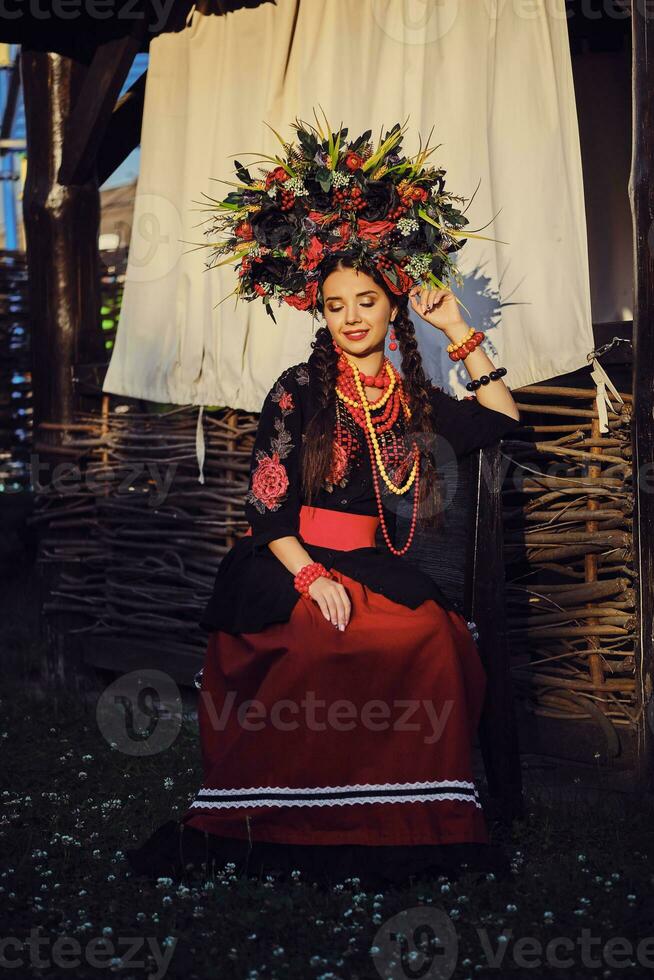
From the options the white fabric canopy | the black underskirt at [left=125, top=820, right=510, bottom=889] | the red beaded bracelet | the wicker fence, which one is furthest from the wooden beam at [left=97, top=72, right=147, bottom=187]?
the black underskirt at [left=125, top=820, right=510, bottom=889]

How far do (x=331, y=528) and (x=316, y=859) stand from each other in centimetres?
103

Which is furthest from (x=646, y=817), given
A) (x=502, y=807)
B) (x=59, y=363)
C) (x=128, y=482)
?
(x=59, y=363)

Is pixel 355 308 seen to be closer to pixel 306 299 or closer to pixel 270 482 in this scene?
pixel 306 299

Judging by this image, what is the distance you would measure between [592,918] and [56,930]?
146cm

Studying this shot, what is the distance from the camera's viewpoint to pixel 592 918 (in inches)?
124

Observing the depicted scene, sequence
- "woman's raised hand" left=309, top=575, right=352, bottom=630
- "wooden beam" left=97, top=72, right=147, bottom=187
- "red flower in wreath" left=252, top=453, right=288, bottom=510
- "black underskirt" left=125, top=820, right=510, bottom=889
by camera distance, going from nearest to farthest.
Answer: "black underskirt" left=125, top=820, right=510, bottom=889, "woman's raised hand" left=309, top=575, right=352, bottom=630, "red flower in wreath" left=252, top=453, right=288, bottom=510, "wooden beam" left=97, top=72, right=147, bottom=187

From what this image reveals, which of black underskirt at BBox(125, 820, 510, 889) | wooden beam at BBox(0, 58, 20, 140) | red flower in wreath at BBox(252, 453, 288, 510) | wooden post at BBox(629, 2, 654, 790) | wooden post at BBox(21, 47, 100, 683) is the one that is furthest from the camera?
wooden beam at BBox(0, 58, 20, 140)

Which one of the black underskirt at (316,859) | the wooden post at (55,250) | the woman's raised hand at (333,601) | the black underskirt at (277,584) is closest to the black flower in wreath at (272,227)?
the black underskirt at (277,584)

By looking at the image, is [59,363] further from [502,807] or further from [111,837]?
[502,807]

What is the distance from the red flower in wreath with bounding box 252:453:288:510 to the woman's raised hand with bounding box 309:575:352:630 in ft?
1.11

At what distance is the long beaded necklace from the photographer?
3844 mm

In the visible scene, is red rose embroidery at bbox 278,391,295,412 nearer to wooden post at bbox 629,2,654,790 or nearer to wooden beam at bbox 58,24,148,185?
wooden post at bbox 629,2,654,790

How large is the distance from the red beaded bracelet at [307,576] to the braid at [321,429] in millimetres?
305

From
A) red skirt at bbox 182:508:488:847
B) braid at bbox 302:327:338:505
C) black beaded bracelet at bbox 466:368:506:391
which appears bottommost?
red skirt at bbox 182:508:488:847
